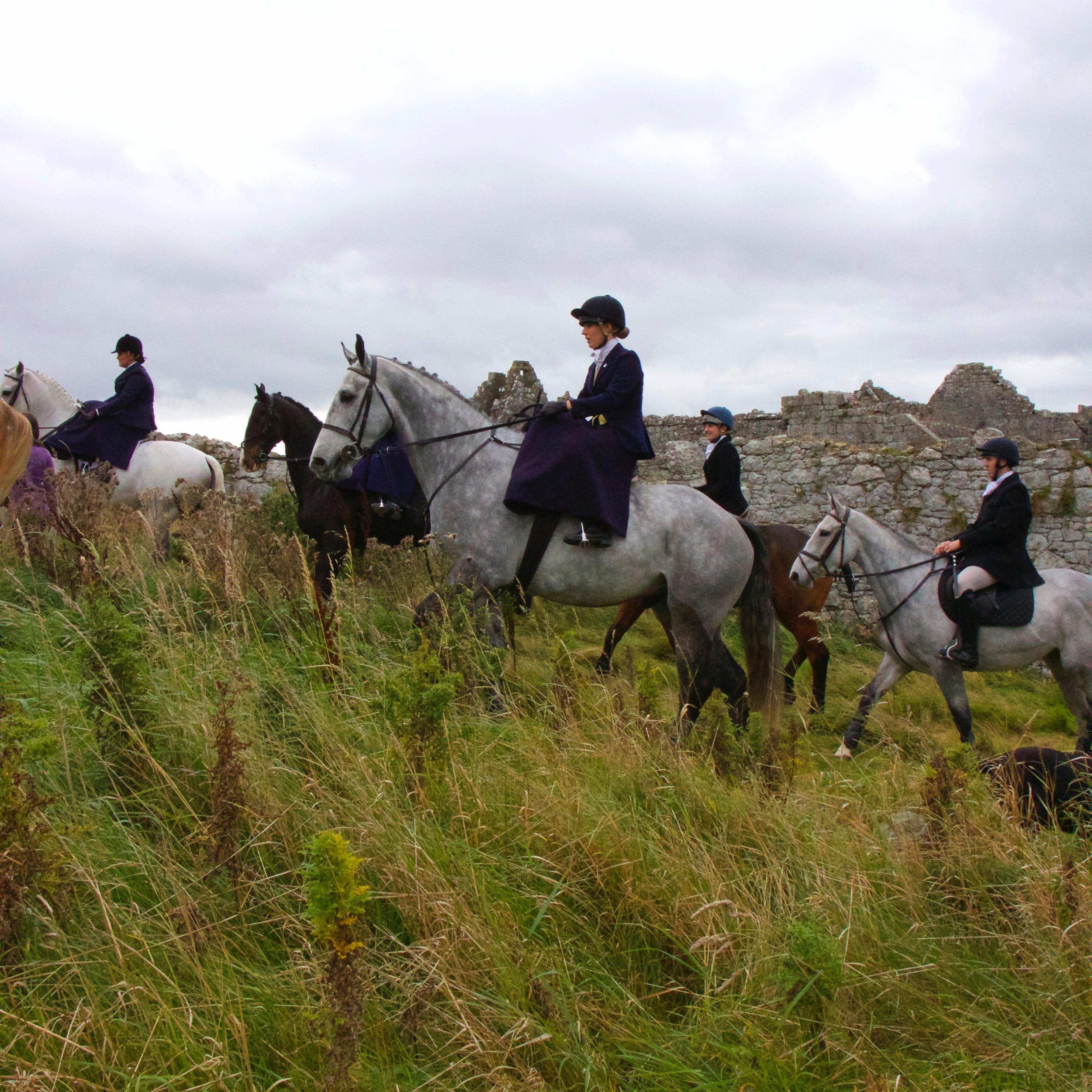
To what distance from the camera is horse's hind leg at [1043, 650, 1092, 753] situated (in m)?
6.71

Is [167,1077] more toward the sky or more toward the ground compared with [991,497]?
more toward the ground

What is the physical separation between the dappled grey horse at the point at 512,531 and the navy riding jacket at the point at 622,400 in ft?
1.16

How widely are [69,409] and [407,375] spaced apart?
4.99 metres

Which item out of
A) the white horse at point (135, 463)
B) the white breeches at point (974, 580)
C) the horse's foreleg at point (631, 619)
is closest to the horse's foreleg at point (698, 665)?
the horse's foreleg at point (631, 619)

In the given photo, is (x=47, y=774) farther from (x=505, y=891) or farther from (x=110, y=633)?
(x=505, y=891)

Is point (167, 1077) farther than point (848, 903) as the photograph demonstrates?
No

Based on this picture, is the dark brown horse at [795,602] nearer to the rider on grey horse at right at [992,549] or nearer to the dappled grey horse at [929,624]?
the dappled grey horse at [929,624]

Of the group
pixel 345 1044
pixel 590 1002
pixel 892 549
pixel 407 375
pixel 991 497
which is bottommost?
pixel 590 1002

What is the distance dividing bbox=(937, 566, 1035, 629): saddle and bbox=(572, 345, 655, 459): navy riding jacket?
3124 mm

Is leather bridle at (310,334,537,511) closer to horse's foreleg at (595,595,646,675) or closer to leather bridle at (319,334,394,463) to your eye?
leather bridle at (319,334,394,463)

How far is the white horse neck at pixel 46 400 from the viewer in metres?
8.53

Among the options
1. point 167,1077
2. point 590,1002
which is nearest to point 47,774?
point 167,1077

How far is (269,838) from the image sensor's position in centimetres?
278

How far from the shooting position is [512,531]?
17.1ft
